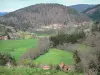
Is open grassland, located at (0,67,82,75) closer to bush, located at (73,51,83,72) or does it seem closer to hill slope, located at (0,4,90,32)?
bush, located at (73,51,83,72)

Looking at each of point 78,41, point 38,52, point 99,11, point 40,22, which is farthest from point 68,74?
point 99,11

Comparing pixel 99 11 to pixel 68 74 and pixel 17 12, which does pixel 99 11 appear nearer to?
pixel 17 12

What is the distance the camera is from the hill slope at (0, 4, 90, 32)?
5822 inches

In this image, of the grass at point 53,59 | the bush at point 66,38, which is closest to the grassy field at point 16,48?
the grass at point 53,59

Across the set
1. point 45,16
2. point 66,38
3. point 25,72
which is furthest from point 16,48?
point 45,16

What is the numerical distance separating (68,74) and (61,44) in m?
51.0

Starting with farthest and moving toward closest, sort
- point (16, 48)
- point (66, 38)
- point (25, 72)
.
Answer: point (66, 38), point (16, 48), point (25, 72)

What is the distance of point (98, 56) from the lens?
2459 cm

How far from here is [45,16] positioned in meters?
157

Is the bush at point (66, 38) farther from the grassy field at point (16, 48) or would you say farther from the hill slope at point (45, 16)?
the hill slope at point (45, 16)

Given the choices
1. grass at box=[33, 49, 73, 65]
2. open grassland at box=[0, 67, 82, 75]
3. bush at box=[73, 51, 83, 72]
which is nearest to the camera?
open grassland at box=[0, 67, 82, 75]

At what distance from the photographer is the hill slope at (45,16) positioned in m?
148

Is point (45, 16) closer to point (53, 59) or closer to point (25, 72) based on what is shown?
point (53, 59)

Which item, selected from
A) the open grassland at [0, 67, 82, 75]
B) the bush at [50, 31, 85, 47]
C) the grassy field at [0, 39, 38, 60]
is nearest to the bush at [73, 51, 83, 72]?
the open grassland at [0, 67, 82, 75]
